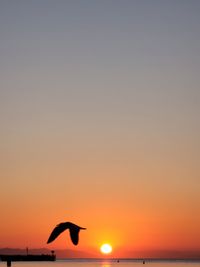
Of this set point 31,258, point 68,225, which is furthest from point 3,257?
point 68,225

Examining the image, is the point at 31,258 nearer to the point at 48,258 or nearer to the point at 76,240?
the point at 48,258

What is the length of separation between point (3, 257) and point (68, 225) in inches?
6812

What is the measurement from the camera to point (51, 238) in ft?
79.1

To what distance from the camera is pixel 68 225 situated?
2542 cm

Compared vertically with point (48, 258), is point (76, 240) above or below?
below

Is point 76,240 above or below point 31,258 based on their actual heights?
below

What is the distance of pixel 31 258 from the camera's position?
611 feet

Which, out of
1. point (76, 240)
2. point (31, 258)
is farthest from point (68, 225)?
point (31, 258)

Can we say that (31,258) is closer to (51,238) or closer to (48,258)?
(48,258)

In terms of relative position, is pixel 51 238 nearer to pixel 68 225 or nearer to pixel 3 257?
pixel 68 225

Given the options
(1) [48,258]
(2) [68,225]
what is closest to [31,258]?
(1) [48,258]

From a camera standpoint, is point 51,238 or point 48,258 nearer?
point 51,238

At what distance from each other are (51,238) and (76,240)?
1.08 metres

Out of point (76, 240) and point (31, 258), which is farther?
point (31, 258)
